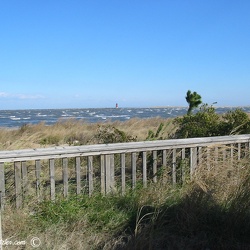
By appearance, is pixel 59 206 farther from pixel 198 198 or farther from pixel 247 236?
pixel 247 236

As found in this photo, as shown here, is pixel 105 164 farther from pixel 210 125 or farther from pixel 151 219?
pixel 210 125

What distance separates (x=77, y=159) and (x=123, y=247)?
66.9 inches

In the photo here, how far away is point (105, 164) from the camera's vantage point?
5285mm

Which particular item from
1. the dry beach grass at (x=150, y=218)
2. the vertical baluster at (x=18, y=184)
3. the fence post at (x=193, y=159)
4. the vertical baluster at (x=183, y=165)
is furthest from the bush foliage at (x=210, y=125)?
the vertical baluster at (x=18, y=184)

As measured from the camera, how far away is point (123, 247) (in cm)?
369

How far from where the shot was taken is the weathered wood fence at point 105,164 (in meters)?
4.71

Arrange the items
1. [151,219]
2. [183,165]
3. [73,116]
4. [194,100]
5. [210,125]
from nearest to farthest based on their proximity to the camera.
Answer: [151,219] → [183,165] → [210,125] → [194,100] → [73,116]

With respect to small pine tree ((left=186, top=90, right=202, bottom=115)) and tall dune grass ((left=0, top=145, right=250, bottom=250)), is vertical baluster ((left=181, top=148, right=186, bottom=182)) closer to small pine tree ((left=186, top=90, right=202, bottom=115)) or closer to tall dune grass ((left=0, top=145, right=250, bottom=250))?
tall dune grass ((left=0, top=145, right=250, bottom=250))

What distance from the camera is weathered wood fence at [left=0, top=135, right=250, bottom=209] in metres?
4.71

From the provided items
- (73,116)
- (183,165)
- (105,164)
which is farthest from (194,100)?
(73,116)

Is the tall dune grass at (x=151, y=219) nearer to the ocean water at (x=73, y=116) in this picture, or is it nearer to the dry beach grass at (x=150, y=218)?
the dry beach grass at (x=150, y=218)

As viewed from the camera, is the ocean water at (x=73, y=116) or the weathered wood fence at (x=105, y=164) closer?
the weathered wood fence at (x=105, y=164)

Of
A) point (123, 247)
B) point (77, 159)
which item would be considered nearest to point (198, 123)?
point (77, 159)

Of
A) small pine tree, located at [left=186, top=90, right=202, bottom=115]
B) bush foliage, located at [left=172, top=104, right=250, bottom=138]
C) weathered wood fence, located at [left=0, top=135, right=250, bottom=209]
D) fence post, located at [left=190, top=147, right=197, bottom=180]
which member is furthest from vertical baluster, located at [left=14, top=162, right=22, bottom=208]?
small pine tree, located at [left=186, top=90, right=202, bottom=115]
